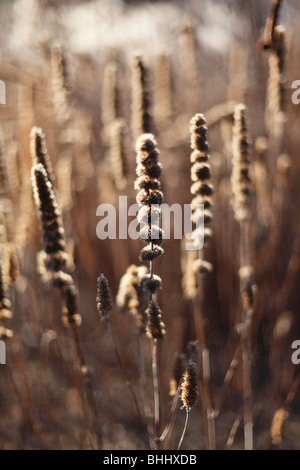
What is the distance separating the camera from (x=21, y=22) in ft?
9.05

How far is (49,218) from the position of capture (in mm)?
1176

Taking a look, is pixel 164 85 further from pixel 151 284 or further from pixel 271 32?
pixel 151 284

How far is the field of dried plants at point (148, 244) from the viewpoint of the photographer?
157cm

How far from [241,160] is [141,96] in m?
0.49

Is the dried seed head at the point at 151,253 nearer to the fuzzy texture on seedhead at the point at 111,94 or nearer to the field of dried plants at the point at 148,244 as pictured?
the field of dried plants at the point at 148,244

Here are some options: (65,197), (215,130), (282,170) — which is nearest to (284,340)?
(282,170)

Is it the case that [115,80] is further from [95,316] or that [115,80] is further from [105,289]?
[95,316]

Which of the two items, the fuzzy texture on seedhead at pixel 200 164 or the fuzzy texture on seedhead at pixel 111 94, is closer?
the fuzzy texture on seedhead at pixel 200 164

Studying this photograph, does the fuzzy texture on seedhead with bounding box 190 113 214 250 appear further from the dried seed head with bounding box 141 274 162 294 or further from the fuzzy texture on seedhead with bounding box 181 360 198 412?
the fuzzy texture on seedhead with bounding box 181 360 198 412

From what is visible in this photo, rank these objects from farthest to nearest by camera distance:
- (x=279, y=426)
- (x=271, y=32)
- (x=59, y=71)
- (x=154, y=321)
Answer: (x=59, y=71)
(x=279, y=426)
(x=271, y=32)
(x=154, y=321)

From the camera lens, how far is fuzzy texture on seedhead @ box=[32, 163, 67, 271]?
1090 millimetres

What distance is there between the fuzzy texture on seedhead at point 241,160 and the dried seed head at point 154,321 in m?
0.61

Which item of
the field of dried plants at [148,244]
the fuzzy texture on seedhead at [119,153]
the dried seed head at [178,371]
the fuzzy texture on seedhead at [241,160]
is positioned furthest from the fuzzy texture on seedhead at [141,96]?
the dried seed head at [178,371]

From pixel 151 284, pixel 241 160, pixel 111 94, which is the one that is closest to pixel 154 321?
pixel 151 284
